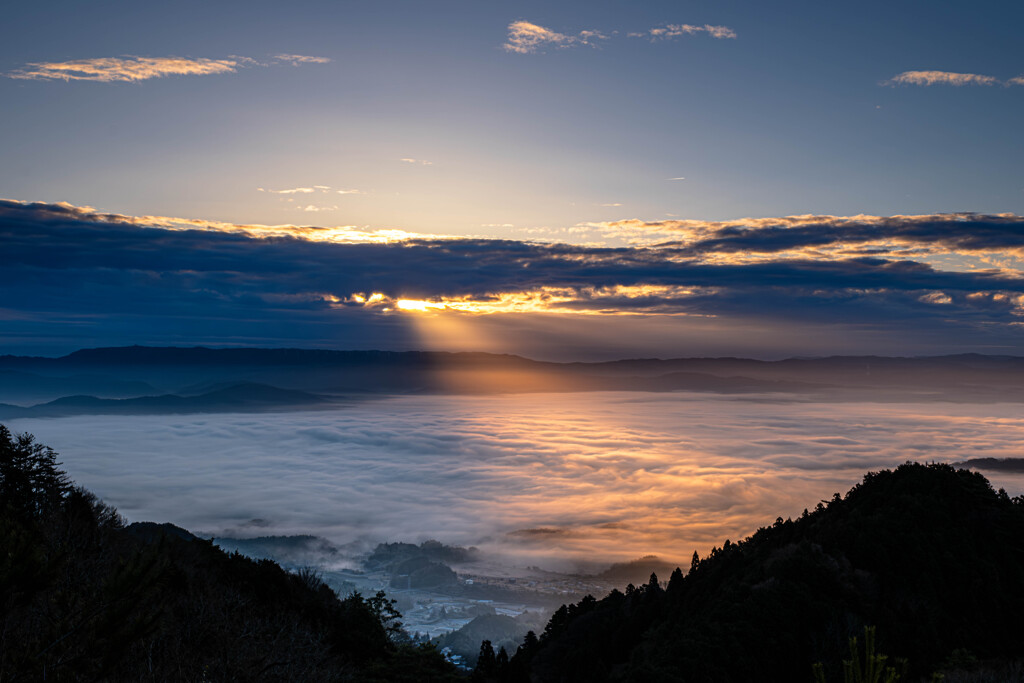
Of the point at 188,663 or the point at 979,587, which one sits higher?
the point at 188,663

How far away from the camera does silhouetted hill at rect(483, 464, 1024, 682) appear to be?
4569cm

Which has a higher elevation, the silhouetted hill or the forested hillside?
the forested hillside

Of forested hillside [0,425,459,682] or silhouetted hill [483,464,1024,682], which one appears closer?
forested hillside [0,425,459,682]

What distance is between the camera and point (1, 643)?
13367 mm

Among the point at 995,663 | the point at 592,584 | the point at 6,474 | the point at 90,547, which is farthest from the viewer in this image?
the point at 592,584

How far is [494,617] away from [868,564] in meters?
103

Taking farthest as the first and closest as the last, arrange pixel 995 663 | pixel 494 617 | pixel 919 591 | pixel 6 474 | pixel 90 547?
1. pixel 494 617
2. pixel 919 591
3. pixel 6 474
4. pixel 995 663
5. pixel 90 547

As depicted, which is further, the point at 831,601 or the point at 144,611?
the point at 831,601

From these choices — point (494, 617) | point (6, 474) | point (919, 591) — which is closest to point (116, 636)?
point (6, 474)

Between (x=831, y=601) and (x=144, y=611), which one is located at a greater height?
(x=144, y=611)

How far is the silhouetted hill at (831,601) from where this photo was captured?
45688 mm

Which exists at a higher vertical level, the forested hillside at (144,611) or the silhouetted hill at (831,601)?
the forested hillside at (144,611)

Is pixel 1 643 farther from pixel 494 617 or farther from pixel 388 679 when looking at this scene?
pixel 494 617

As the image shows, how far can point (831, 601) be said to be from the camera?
172ft
